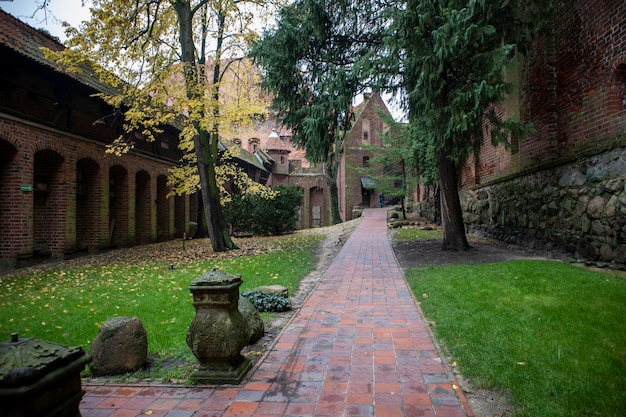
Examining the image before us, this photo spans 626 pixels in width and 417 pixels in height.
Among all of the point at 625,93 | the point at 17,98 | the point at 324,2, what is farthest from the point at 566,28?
the point at 17,98

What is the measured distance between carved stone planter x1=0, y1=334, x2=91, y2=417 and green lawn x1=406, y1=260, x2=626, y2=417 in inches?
113

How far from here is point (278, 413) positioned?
→ 2.88m

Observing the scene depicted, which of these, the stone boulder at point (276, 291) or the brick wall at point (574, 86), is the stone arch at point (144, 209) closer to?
the stone boulder at point (276, 291)

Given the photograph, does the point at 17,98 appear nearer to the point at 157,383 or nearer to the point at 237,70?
the point at 237,70

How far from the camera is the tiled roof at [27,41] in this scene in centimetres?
1028

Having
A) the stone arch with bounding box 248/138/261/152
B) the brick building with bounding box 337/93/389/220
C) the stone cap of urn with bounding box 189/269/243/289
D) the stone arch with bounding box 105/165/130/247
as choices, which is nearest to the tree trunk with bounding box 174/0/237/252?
the stone arch with bounding box 105/165/130/247

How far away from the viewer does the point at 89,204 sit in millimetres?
14812

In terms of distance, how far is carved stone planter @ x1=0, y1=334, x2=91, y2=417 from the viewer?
173 cm

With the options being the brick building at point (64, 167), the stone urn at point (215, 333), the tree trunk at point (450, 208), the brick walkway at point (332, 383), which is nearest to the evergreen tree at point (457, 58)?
the tree trunk at point (450, 208)

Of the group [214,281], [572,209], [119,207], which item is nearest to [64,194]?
[119,207]

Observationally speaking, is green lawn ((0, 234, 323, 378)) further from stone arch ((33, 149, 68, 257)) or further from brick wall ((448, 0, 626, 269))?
brick wall ((448, 0, 626, 269))

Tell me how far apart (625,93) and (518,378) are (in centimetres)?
747

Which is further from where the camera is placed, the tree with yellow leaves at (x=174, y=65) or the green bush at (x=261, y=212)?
the green bush at (x=261, y=212)

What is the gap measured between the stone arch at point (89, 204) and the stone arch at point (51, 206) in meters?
1.69
